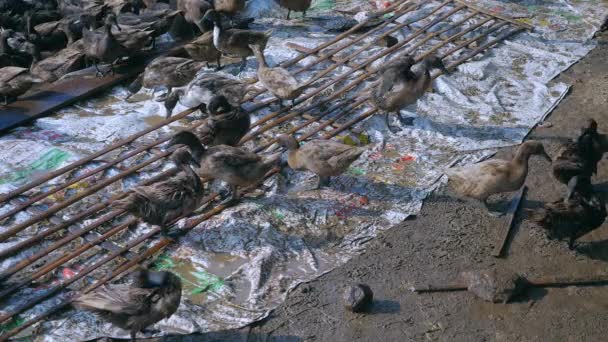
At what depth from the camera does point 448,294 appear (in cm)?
566

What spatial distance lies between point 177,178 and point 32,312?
1714 millimetres

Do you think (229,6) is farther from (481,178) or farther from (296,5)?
(481,178)

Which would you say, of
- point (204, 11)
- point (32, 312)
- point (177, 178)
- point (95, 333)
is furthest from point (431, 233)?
point (204, 11)

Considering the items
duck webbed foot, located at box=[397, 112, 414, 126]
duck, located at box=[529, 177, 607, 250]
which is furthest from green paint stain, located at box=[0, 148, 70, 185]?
duck, located at box=[529, 177, 607, 250]

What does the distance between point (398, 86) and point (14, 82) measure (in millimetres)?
4882

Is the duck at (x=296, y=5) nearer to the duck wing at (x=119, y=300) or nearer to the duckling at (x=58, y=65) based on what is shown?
the duckling at (x=58, y=65)

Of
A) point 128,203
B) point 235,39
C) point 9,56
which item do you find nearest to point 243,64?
point 235,39

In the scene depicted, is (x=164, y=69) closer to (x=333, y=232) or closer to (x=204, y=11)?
(x=204, y=11)

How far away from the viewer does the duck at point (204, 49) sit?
947 cm

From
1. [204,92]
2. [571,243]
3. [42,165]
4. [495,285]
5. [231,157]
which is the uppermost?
[231,157]

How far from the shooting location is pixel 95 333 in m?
5.14

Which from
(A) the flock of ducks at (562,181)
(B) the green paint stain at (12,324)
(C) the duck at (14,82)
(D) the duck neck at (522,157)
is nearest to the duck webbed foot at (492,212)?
(A) the flock of ducks at (562,181)

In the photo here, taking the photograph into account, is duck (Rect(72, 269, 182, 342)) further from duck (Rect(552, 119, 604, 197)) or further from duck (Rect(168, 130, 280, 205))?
duck (Rect(552, 119, 604, 197))

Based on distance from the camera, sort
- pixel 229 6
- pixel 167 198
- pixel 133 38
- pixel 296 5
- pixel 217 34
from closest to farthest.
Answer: pixel 167 198, pixel 217 34, pixel 133 38, pixel 229 6, pixel 296 5
